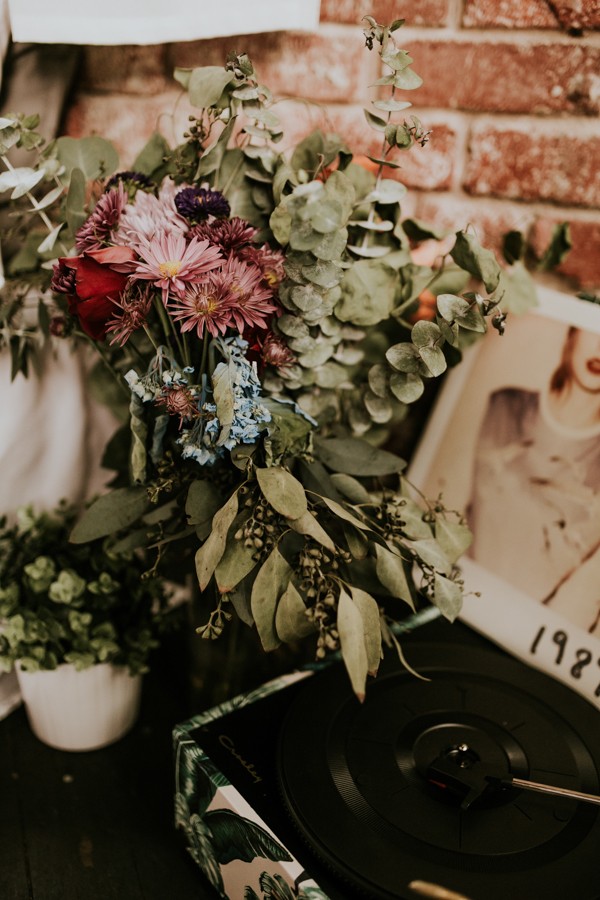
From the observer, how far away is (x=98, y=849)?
0.78 m

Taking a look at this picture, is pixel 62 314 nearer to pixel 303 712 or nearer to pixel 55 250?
pixel 55 250

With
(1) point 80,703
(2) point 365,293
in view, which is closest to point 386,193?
(2) point 365,293

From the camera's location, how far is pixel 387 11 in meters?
0.94

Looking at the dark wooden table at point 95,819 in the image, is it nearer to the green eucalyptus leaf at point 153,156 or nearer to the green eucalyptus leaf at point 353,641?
the green eucalyptus leaf at point 353,641

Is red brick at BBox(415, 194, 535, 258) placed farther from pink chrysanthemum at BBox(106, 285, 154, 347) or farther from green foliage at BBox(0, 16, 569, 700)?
pink chrysanthemum at BBox(106, 285, 154, 347)

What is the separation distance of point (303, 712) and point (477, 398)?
43 cm

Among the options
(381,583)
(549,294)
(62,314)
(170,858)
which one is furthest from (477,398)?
(170,858)

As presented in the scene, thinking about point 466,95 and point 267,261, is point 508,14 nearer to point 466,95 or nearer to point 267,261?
point 466,95

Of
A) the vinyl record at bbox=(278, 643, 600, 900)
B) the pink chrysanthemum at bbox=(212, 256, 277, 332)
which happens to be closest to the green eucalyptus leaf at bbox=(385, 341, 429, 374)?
the pink chrysanthemum at bbox=(212, 256, 277, 332)

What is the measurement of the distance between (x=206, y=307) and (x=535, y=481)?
471 mm

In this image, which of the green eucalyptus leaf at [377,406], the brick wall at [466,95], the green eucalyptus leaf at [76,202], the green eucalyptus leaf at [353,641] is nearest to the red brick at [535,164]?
the brick wall at [466,95]

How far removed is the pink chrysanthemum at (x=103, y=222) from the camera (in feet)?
2.04

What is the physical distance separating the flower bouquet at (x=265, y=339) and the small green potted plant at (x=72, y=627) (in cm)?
13

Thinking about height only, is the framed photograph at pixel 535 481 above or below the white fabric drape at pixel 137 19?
below
